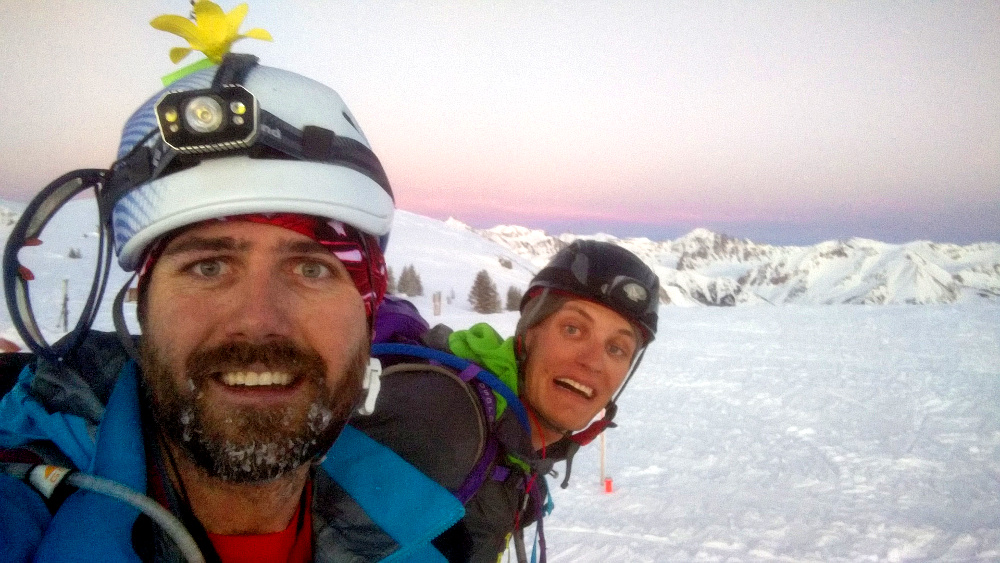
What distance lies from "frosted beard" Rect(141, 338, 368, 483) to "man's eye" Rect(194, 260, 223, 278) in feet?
0.71

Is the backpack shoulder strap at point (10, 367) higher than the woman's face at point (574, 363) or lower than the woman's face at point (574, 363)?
higher

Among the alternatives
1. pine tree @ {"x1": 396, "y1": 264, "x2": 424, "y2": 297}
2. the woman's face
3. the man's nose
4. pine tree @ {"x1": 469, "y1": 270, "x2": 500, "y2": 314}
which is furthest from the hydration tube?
pine tree @ {"x1": 396, "y1": 264, "x2": 424, "y2": 297}

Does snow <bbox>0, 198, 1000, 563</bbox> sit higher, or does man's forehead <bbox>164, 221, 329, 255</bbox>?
man's forehead <bbox>164, 221, 329, 255</bbox>

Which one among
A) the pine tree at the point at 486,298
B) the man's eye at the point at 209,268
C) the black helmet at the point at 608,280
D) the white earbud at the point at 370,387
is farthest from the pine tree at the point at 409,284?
the man's eye at the point at 209,268

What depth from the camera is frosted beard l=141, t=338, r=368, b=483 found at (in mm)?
1384

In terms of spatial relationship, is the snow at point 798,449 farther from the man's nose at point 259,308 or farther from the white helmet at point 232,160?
the white helmet at point 232,160

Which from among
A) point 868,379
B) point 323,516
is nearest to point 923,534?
point 323,516

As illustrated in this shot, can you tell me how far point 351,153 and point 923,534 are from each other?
7.51 metres

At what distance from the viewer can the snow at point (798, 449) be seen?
5965 millimetres

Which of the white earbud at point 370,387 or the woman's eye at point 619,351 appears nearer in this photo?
the white earbud at point 370,387

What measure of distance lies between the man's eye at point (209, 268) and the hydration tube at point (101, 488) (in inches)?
21.2

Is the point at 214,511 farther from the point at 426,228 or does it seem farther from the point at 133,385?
the point at 426,228

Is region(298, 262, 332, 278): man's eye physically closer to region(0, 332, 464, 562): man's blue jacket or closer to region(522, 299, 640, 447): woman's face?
region(0, 332, 464, 562): man's blue jacket

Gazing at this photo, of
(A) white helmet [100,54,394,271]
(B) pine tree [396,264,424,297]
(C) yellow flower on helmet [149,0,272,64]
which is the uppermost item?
(C) yellow flower on helmet [149,0,272,64]
